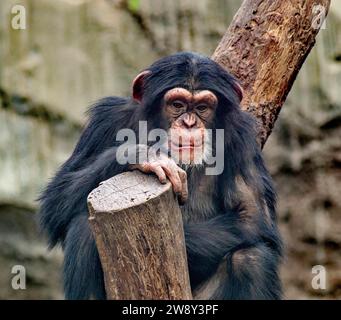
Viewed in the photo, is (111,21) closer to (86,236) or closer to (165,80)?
(165,80)

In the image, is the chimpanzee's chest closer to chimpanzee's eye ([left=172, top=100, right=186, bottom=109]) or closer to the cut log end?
chimpanzee's eye ([left=172, top=100, right=186, bottom=109])

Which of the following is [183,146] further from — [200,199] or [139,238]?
[139,238]

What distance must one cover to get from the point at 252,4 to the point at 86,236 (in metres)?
2.16

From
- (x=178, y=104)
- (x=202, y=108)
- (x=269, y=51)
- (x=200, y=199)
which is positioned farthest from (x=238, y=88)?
(x=200, y=199)

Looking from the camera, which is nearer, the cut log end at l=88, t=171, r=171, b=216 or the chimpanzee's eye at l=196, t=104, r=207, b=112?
the cut log end at l=88, t=171, r=171, b=216

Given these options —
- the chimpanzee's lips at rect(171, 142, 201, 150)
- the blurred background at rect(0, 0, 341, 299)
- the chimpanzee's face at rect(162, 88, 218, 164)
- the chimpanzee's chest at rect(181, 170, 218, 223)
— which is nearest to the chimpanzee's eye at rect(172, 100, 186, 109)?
the chimpanzee's face at rect(162, 88, 218, 164)

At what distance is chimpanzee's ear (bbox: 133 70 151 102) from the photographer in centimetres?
489

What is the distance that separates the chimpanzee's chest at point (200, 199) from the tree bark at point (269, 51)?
0.58 m

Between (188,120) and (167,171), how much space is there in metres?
1.06

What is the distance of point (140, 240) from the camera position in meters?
3.48

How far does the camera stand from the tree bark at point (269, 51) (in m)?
5.16

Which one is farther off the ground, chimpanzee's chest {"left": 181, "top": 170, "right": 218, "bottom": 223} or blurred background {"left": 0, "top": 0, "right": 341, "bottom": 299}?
blurred background {"left": 0, "top": 0, "right": 341, "bottom": 299}

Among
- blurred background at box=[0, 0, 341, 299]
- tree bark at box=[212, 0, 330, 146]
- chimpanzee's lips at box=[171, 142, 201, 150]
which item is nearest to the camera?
chimpanzee's lips at box=[171, 142, 201, 150]

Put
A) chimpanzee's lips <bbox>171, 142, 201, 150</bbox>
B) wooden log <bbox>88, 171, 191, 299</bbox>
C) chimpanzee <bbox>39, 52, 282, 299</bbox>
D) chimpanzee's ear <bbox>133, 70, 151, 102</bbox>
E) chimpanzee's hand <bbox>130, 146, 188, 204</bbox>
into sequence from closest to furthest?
wooden log <bbox>88, 171, 191, 299</bbox>, chimpanzee's hand <bbox>130, 146, 188, 204</bbox>, chimpanzee <bbox>39, 52, 282, 299</bbox>, chimpanzee's lips <bbox>171, 142, 201, 150</bbox>, chimpanzee's ear <bbox>133, 70, 151, 102</bbox>
